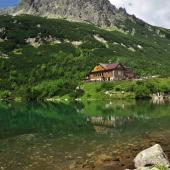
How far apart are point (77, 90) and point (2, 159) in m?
77.7

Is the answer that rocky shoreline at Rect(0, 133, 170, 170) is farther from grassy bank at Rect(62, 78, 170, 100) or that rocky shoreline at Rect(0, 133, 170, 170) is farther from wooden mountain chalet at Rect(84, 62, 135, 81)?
wooden mountain chalet at Rect(84, 62, 135, 81)

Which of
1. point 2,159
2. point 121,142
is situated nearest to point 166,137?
point 121,142

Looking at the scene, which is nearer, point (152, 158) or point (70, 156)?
point (152, 158)

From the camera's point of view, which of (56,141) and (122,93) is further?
(122,93)

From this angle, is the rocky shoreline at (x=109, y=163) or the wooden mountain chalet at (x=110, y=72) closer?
the rocky shoreline at (x=109, y=163)

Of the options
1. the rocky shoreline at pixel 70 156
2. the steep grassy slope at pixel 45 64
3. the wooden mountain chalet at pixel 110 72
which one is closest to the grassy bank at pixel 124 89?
the steep grassy slope at pixel 45 64

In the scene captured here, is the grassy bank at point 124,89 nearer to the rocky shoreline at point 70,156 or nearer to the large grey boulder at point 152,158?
the rocky shoreline at point 70,156

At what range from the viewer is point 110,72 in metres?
108

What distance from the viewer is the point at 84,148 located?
18.5 m

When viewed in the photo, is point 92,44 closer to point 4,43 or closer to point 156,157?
point 4,43

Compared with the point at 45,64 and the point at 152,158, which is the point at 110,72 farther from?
the point at 152,158

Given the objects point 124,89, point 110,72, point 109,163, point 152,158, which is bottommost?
point 109,163

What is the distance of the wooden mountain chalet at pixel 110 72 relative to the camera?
352 feet

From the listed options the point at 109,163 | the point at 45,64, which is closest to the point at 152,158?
the point at 109,163
